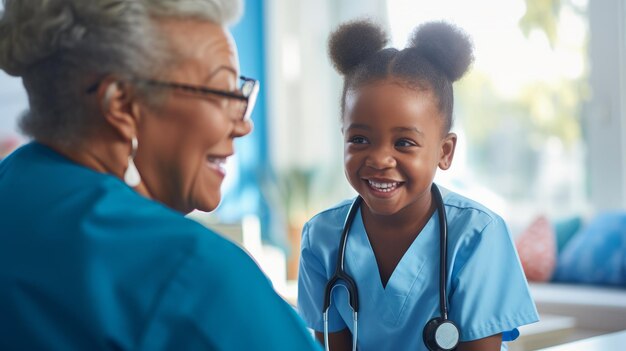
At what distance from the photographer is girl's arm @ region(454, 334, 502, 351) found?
1425mm

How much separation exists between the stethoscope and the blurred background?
6.95 feet

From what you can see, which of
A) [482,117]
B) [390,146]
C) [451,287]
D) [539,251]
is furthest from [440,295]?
[482,117]

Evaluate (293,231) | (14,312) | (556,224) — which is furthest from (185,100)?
(293,231)

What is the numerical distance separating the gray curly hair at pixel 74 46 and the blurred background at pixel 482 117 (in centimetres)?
268

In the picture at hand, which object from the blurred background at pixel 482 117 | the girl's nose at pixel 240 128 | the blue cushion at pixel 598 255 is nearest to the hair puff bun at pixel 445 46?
the girl's nose at pixel 240 128

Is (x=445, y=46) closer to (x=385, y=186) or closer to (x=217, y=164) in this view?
(x=385, y=186)

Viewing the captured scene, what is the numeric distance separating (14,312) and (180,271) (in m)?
0.17

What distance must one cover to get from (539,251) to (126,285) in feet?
12.0

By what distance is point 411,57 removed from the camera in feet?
5.20

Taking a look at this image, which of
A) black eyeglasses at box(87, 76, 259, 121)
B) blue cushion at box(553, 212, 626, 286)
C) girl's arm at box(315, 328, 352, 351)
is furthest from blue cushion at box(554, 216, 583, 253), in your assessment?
black eyeglasses at box(87, 76, 259, 121)

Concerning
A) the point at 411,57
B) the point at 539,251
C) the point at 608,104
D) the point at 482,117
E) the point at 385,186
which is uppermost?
the point at 411,57

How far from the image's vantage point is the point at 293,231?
5.56 metres

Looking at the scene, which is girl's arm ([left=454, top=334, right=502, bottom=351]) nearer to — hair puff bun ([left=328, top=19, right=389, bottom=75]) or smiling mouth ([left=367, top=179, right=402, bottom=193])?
smiling mouth ([left=367, top=179, right=402, bottom=193])

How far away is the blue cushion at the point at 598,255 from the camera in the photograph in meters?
3.88
